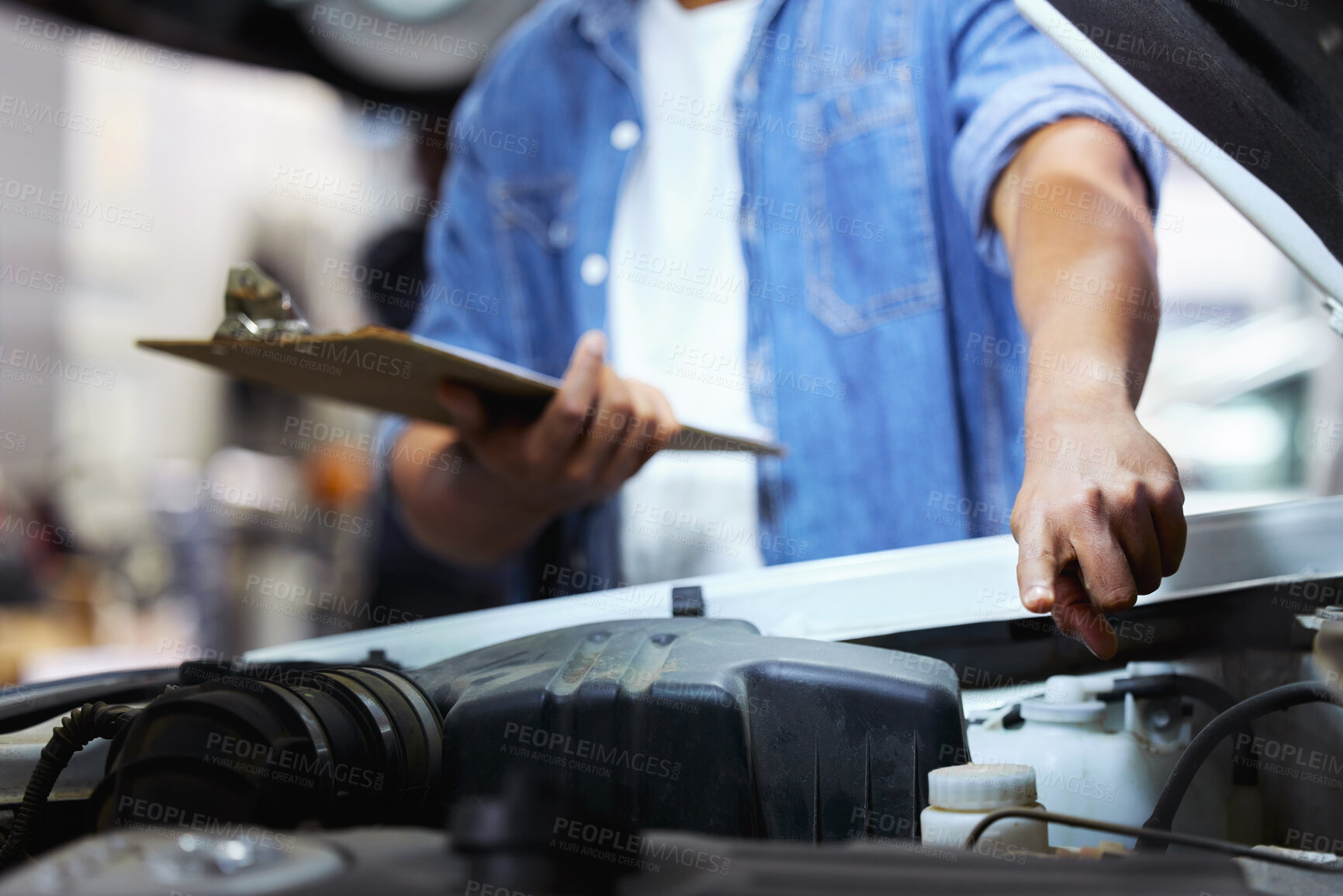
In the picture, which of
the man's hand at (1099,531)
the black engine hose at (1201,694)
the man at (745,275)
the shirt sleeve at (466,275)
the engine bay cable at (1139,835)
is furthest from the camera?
the shirt sleeve at (466,275)

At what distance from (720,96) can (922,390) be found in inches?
21.1

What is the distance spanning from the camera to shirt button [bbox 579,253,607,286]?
1.46 metres

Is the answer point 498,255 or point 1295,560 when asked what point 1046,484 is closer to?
point 1295,560

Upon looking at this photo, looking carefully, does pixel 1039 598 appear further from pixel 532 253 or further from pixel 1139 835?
pixel 532 253

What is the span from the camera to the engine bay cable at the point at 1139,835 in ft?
1.41

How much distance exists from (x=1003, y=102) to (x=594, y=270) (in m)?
0.65

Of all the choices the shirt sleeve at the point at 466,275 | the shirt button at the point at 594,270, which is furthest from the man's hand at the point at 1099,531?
the shirt sleeve at the point at 466,275

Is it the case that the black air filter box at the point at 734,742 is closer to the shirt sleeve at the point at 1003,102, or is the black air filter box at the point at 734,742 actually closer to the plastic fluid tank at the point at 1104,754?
the plastic fluid tank at the point at 1104,754

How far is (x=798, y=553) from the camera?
135 centimetres

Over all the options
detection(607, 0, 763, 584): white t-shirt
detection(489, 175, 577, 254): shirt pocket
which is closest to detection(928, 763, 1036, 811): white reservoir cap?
detection(607, 0, 763, 584): white t-shirt

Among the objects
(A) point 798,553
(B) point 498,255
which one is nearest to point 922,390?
(A) point 798,553

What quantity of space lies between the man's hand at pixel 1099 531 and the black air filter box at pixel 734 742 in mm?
86

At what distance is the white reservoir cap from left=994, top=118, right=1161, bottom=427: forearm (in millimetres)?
260

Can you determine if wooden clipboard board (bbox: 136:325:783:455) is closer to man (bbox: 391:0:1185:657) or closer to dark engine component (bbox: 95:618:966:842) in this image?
man (bbox: 391:0:1185:657)
